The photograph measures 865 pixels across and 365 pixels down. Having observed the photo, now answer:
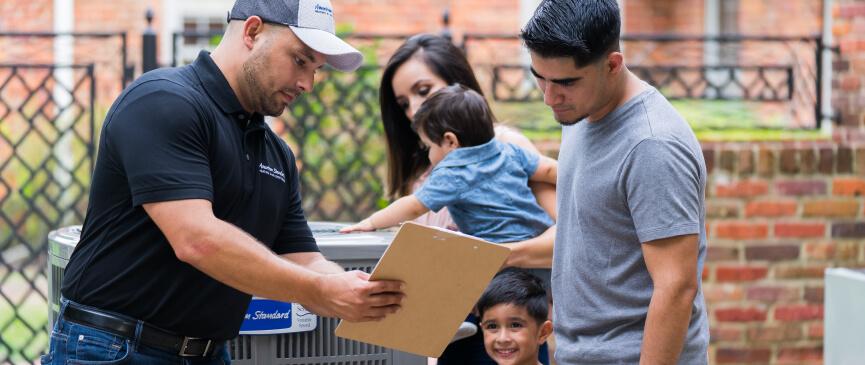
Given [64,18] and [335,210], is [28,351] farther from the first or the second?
[64,18]

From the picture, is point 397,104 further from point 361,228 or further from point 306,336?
point 306,336

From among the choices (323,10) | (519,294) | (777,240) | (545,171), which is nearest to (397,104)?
(545,171)

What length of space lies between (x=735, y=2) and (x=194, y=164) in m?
9.16

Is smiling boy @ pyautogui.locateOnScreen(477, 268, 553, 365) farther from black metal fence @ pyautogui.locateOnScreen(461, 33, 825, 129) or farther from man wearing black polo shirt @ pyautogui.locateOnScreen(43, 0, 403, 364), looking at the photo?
black metal fence @ pyautogui.locateOnScreen(461, 33, 825, 129)

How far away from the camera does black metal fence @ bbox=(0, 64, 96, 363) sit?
6.30 metres

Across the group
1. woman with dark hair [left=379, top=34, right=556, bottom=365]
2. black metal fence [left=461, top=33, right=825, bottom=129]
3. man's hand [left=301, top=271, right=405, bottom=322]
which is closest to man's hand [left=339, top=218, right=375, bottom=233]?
woman with dark hair [left=379, top=34, right=556, bottom=365]

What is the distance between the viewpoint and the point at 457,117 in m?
3.72

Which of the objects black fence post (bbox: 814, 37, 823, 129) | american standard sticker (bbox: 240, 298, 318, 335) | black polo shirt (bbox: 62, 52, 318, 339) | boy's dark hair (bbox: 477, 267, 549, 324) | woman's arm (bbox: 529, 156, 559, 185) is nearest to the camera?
black polo shirt (bbox: 62, 52, 318, 339)

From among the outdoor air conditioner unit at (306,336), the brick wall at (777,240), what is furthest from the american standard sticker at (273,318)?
the brick wall at (777,240)

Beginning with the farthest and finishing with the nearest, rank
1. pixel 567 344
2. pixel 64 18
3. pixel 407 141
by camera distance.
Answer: pixel 64 18, pixel 407 141, pixel 567 344

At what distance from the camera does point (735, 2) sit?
1091 cm

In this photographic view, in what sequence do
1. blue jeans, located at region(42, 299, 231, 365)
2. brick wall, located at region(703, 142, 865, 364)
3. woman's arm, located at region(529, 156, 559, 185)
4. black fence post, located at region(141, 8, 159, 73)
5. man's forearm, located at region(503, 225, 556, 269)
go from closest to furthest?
blue jeans, located at region(42, 299, 231, 365) → man's forearm, located at region(503, 225, 556, 269) → woman's arm, located at region(529, 156, 559, 185) → brick wall, located at region(703, 142, 865, 364) → black fence post, located at region(141, 8, 159, 73)

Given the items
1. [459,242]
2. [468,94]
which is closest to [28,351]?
[468,94]

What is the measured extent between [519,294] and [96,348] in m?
1.47
